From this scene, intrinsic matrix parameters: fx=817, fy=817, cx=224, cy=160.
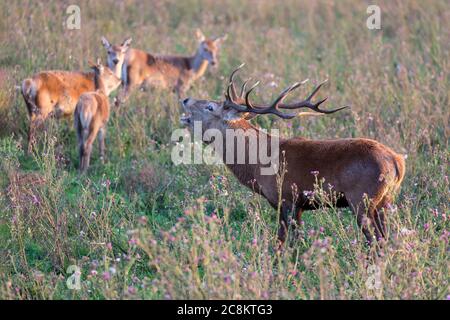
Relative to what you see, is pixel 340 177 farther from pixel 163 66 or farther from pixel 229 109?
pixel 163 66

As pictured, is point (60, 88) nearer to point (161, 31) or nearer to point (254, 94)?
point (254, 94)

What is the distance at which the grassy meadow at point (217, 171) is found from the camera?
16.7 feet

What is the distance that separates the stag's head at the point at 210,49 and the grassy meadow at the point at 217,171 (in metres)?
0.16

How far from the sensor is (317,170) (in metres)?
6.33

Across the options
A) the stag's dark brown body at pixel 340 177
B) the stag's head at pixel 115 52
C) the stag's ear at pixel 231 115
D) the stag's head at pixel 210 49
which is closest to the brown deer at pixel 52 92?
the stag's head at pixel 115 52

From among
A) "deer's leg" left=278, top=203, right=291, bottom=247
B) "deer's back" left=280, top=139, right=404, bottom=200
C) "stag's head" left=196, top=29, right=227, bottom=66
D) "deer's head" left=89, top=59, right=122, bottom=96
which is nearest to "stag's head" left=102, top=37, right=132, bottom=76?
"deer's head" left=89, top=59, right=122, bottom=96

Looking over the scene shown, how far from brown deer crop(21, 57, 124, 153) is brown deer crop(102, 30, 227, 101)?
1541 mm

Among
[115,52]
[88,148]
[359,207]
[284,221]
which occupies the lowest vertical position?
[284,221]

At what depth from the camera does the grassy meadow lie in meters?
5.09

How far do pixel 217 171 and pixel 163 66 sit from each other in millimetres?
5303

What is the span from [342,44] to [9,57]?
5.45m

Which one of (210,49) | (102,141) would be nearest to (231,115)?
(102,141)

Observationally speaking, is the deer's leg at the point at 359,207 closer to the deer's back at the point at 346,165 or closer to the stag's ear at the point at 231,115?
the deer's back at the point at 346,165

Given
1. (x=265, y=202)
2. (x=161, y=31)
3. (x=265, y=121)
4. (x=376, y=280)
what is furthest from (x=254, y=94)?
(x=376, y=280)
